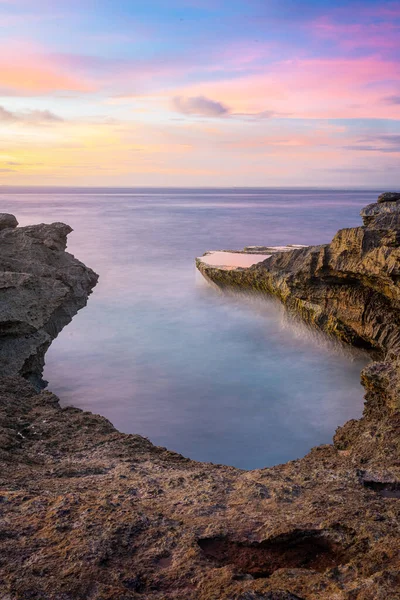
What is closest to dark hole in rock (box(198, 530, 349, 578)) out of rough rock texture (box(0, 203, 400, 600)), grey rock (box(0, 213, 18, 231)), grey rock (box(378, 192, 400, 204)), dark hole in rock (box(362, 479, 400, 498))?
rough rock texture (box(0, 203, 400, 600))

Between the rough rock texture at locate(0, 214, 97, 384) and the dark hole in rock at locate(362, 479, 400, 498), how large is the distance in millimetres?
5136

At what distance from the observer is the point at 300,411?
7.48 meters

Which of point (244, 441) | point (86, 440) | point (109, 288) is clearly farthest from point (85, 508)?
point (109, 288)

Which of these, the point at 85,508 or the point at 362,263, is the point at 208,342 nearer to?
the point at 362,263

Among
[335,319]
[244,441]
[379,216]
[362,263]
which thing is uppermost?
[379,216]

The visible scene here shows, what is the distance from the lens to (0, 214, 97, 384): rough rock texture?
7.62 m

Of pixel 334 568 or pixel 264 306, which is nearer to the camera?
pixel 334 568

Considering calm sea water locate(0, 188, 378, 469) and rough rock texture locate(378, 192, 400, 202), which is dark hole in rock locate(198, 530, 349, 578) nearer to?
calm sea water locate(0, 188, 378, 469)

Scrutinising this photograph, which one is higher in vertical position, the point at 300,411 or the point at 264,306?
the point at 264,306

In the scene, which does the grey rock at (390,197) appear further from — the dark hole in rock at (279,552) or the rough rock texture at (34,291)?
the dark hole in rock at (279,552)

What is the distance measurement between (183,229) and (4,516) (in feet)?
88.2

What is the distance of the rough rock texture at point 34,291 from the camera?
762 cm

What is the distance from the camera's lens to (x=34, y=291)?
28.0 ft

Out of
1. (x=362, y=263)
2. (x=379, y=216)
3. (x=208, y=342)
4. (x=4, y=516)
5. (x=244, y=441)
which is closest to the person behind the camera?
(x=4, y=516)
